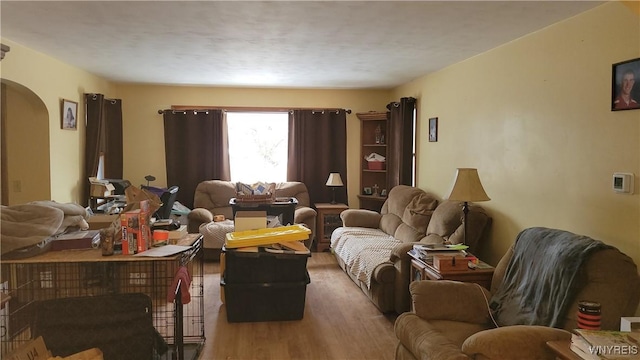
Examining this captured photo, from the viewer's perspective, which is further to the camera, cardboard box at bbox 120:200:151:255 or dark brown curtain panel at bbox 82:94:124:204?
dark brown curtain panel at bbox 82:94:124:204

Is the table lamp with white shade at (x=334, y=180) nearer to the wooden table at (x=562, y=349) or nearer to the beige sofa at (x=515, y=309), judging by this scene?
the beige sofa at (x=515, y=309)

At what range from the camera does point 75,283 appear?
327 centimetres

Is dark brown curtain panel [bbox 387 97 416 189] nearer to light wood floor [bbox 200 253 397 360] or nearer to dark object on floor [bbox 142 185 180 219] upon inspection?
light wood floor [bbox 200 253 397 360]

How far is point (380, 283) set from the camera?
3.98m

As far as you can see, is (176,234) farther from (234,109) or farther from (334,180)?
(234,109)

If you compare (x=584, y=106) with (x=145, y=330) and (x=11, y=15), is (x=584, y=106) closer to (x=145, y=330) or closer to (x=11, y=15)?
(x=145, y=330)

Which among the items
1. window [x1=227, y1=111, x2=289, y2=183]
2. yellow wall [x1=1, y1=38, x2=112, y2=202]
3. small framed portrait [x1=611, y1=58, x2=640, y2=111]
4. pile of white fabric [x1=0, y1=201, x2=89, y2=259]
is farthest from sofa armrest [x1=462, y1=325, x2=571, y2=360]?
window [x1=227, y1=111, x2=289, y2=183]

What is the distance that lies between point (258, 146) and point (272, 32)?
350 centimetres

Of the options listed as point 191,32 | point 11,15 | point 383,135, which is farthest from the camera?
point 383,135

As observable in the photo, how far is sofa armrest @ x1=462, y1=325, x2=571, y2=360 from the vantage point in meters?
2.09

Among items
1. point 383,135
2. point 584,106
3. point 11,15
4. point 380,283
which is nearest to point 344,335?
point 380,283

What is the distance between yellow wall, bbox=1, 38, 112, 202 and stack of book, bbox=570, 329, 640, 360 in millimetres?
4416

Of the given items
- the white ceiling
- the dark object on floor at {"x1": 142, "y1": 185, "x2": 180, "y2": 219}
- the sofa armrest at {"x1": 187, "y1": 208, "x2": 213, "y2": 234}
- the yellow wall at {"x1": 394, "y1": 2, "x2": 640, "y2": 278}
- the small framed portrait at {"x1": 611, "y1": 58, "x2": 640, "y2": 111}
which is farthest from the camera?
the sofa armrest at {"x1": 187, "y1": 208, "x2": 213, "y2": 234}

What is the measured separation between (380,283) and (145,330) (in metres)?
2.03
